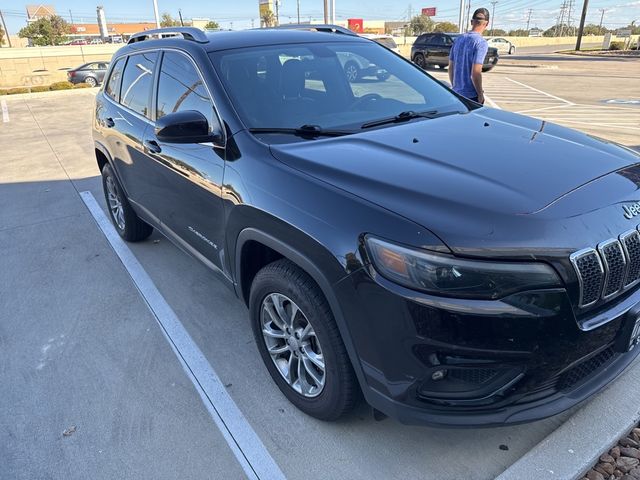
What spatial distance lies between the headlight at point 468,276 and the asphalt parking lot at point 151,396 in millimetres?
958

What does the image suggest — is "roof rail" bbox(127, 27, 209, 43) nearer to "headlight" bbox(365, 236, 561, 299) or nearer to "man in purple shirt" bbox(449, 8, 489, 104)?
"headlight" bbox(365, 236, 561, 299)

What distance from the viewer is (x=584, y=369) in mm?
2010

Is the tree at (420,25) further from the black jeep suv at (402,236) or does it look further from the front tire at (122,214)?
the black jeep suv at (402,236)

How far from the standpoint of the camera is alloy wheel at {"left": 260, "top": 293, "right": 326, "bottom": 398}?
2.39 m

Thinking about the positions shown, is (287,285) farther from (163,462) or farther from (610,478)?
(610,478)

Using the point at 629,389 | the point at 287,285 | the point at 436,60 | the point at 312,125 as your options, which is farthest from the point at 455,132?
the point at 436,60

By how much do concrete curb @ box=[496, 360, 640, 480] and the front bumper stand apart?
40cm

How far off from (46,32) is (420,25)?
6056 cm

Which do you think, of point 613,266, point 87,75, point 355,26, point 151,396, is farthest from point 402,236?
point 355,26

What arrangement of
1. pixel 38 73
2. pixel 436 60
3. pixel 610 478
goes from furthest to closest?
pixel 38 73 → pixel 436 60 → pixel 610 478

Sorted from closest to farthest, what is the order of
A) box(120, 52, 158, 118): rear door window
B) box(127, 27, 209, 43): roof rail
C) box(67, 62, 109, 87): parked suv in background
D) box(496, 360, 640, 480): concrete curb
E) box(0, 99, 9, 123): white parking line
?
box(496, 360, 640, 480): concrete curb → box(127, 27, 209, 43): roof rail → box(120, 52, 158, 118): rear door window → box(0, 99, 9, 123): white parking line → box(67, 62, 109, 87): parked suv in background

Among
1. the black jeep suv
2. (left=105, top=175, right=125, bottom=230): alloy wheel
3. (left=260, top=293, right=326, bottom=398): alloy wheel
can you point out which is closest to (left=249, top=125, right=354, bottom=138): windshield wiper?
the black jeep suv

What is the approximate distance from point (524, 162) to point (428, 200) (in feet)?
2.09

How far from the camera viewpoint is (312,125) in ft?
9.14
